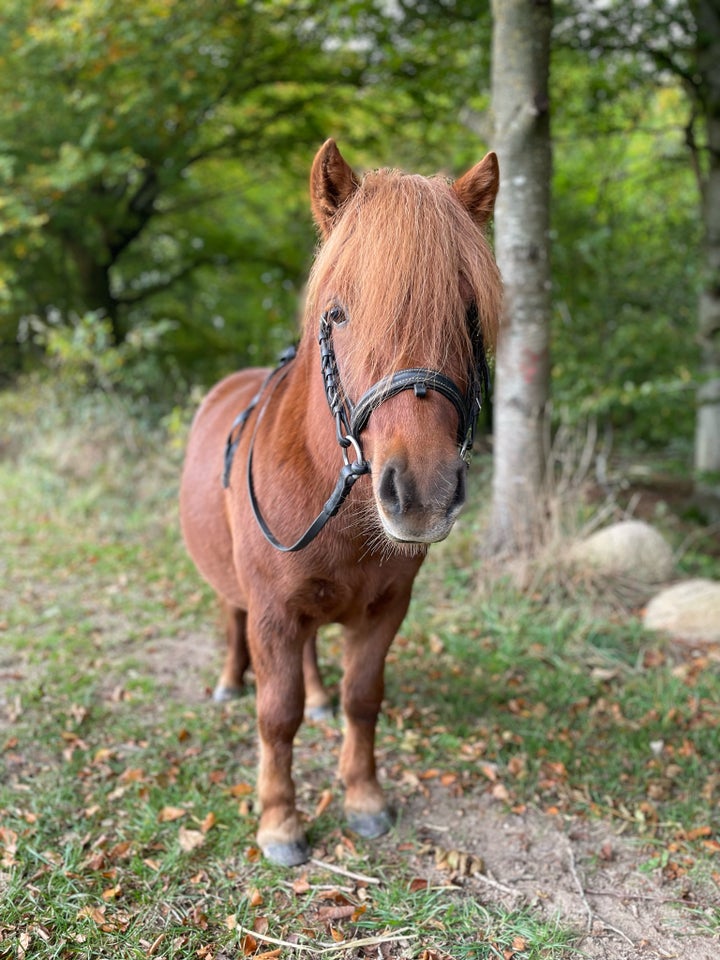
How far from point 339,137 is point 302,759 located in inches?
362

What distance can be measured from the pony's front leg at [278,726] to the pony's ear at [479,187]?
1491 millimetres

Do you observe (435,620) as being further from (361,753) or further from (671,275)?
(671,275)

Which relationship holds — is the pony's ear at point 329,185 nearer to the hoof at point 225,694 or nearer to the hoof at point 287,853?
the hoof at point 287,853

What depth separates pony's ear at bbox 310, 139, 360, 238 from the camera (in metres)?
2.02

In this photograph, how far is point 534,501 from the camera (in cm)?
506

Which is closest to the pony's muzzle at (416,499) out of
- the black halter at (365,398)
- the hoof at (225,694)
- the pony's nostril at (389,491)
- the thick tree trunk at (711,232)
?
the pony's nostril at (389,491)

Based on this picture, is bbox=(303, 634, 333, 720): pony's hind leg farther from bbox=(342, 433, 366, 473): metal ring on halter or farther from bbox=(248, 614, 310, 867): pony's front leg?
bbox=(342, 433, 366, 473): metal ring on halter

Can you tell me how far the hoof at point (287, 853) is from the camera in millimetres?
2625

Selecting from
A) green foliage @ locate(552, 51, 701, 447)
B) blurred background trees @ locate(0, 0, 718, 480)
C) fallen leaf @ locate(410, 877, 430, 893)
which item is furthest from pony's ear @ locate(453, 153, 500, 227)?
green foliage @ locate(552, 51, 701, 447)

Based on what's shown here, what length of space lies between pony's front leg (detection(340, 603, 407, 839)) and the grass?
0.11m

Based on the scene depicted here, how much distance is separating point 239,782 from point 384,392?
2.14m

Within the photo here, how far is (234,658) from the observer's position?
3.86 m

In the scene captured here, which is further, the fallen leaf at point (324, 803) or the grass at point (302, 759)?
the fallen leaf at point (324, 803)

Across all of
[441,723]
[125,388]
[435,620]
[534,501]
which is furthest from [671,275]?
[125,388]
